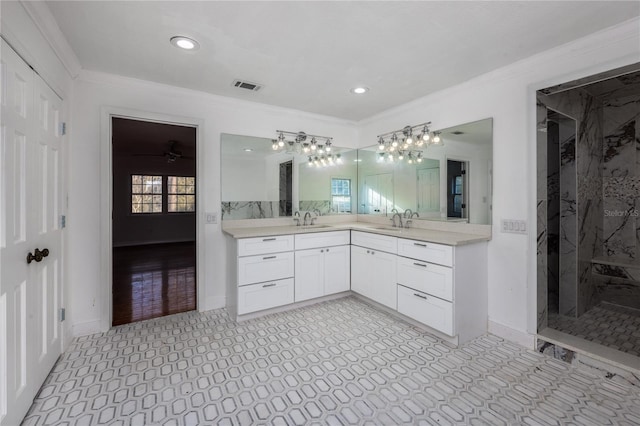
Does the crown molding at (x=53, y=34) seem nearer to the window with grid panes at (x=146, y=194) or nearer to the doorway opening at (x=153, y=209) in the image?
the doorway opening at (x=153, y=209)

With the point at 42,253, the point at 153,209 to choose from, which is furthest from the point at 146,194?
the point at 42,253

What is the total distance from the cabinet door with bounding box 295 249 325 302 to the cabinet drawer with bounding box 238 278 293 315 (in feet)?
0.38

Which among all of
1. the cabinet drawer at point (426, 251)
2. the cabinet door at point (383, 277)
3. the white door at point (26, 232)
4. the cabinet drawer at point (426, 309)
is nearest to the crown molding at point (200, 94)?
the white door at point (26, 232)

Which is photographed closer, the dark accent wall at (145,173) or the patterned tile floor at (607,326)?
the patterned tile floor at (607,326)

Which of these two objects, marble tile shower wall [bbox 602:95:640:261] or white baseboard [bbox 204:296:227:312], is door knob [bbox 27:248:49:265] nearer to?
white baseboard [bbox 204:296:227:312]

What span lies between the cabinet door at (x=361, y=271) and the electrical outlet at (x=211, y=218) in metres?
1.68

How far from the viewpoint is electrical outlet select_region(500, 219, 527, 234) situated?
2.49m

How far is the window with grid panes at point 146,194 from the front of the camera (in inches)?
304

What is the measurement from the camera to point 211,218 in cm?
328

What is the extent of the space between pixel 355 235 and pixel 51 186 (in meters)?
2.87

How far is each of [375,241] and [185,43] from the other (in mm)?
2524

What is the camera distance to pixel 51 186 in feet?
7.03

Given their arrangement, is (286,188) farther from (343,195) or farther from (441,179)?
(441,179)

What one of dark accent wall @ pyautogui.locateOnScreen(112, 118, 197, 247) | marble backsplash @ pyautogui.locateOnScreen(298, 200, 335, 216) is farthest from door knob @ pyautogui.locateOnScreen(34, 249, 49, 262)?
dark accent wall @ pyautogui.locateOnScreen(112, 118, 197, 247)
